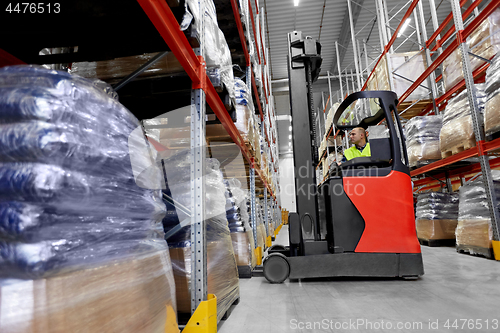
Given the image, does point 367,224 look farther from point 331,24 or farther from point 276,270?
point 331,24

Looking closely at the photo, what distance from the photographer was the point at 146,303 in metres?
1.08

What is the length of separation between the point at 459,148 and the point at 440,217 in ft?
5.95

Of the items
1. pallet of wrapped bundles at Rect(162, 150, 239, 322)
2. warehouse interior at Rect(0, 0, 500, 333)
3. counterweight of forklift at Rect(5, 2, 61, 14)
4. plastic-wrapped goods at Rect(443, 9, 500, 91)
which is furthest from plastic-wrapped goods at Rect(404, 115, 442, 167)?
counterweight of forklift at Rect(5, 2, 61, 14)

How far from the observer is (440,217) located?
5.56 m

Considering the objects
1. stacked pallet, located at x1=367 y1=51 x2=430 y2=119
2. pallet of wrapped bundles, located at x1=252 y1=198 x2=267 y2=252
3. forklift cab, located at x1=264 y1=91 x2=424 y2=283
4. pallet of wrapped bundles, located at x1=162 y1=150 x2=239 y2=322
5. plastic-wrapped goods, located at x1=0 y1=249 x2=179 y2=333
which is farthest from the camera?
stacked pallet, located at x1=367 y1=51 x2=430 y2=119

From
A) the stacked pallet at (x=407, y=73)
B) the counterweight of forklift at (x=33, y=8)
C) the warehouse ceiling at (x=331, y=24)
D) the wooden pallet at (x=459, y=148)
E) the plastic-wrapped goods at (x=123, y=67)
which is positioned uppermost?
the warehouse ceiling at (x=331, y=24)

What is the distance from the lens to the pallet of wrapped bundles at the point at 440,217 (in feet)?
18.2

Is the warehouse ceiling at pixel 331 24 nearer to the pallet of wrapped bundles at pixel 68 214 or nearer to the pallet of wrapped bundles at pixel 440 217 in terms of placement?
the pallet of wrapped bundles at pixel 440 217

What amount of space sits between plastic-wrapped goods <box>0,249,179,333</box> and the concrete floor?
0.83 m

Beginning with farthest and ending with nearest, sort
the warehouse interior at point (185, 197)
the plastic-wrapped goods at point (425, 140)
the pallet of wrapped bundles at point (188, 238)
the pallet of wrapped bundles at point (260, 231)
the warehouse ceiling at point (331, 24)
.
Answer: the warehouse ceiling at point (331, 24), the plastic-wrapped goods at point (425, 140), the pallet of wrapped bundles at point (260, 231), the pallet of wrapped bundles at point (188, 238), the warehouse interior at point (185, 197)

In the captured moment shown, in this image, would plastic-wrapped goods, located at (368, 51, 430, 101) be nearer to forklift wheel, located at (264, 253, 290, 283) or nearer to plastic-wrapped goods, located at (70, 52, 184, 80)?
forklift wheel, located at (264, 253, 290, 283)

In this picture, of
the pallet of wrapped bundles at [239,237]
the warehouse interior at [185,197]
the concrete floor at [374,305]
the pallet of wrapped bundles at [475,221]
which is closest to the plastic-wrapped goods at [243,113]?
the warehouse interior at [185,197]

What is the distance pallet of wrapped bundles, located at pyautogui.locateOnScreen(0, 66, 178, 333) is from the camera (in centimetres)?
76

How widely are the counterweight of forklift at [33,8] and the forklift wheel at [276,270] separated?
279 cm
